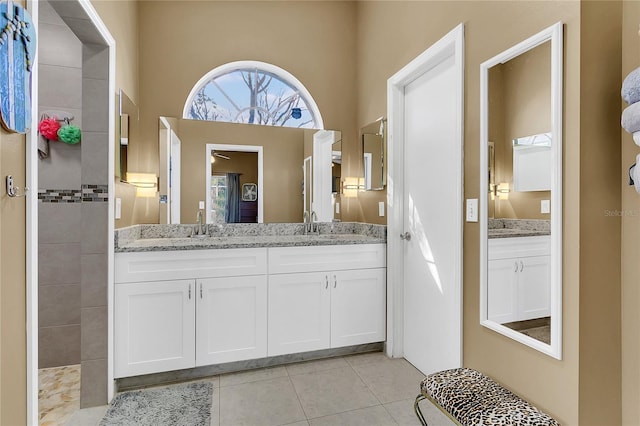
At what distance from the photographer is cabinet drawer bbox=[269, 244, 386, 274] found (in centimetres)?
250

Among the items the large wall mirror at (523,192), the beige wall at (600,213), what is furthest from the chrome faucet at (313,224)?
the beige wall at (600,213)

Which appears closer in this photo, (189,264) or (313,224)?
(189,264)

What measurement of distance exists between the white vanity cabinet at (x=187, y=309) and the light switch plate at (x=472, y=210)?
1.34 m

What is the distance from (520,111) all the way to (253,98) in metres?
2.23

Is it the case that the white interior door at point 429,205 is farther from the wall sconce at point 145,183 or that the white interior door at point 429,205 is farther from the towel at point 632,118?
the wall sconce at point 145,183

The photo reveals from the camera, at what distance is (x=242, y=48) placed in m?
3.05

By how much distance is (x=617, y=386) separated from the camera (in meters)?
1.39

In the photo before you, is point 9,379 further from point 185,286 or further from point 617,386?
point 617,386

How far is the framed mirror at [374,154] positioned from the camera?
9.21 ft

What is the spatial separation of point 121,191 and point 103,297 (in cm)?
68

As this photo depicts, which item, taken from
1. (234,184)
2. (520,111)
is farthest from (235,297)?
(520,111)

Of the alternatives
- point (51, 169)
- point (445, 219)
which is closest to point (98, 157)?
point (51, 169)

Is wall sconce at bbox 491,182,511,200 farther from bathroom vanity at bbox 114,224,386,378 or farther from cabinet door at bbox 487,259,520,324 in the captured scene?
bathroom vanity at bbox 114,224,386,378

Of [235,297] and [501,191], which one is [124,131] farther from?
[501,191]
